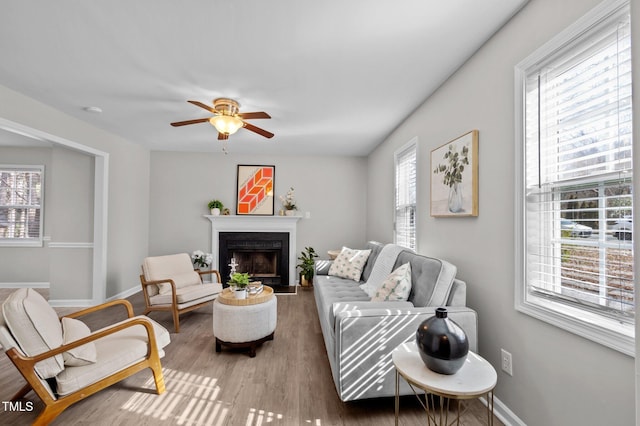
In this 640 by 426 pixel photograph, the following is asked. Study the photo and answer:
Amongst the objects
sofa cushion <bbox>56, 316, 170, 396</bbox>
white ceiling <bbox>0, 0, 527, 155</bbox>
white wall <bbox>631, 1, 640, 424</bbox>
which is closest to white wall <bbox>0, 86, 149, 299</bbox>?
white ceiling <bbox>0, 0, 527, 155</bbox>

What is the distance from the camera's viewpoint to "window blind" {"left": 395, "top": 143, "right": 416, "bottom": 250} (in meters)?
3.39

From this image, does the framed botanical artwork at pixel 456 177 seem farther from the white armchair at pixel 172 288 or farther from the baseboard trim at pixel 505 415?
the white armchair at pixel 172 288

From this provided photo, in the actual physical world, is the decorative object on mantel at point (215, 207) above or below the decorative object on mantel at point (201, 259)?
above

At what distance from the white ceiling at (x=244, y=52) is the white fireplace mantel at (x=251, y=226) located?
87.3 inches

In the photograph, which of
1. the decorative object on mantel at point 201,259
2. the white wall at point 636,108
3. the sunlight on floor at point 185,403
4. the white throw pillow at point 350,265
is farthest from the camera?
the decorative object on mantel at point 201,259

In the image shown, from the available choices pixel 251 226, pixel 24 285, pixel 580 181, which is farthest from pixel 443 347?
pixel 24 285

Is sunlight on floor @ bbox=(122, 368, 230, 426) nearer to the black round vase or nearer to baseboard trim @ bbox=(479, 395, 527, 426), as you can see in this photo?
the black round vase

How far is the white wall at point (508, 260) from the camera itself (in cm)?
127

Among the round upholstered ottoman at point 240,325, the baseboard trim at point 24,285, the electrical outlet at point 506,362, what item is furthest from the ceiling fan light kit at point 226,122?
the baseboard trim at point 24,285

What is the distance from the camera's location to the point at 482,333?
2.03 meters

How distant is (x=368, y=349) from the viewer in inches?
71.3

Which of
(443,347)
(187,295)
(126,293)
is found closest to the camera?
(443,347)

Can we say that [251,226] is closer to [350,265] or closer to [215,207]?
[215,207]

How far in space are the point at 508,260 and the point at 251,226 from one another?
13.9 ft
